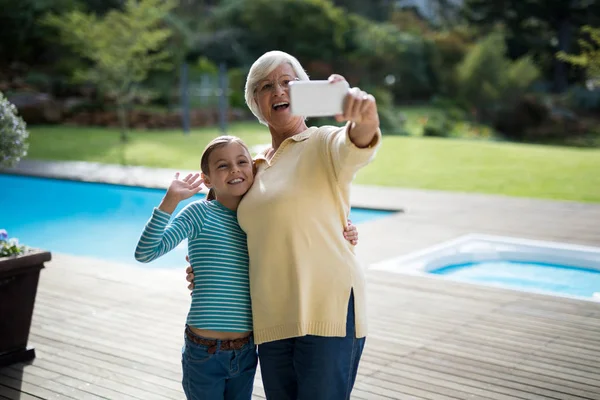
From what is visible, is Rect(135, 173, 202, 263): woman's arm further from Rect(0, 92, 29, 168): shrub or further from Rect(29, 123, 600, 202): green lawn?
Rect(29, 123, 600, 202): green lawn

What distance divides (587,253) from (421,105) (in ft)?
67.1

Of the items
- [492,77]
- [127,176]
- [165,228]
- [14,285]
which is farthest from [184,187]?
[492,77]

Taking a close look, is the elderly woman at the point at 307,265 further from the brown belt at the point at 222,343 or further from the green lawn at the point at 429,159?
the green lawn at the point at 429,159

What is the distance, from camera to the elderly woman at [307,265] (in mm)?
1742

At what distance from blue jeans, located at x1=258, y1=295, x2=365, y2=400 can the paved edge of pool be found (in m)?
6.09

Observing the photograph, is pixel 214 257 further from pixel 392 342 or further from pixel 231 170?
pixel 392 342

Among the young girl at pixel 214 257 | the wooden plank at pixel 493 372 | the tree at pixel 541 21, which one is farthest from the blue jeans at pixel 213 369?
the tree at pixel 541 21

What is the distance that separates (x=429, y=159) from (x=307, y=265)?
12.3m

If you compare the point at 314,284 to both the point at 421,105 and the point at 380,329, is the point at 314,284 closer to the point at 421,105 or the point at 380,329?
the point at 380,329

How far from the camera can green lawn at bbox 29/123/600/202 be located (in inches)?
437

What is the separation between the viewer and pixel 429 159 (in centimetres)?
1379

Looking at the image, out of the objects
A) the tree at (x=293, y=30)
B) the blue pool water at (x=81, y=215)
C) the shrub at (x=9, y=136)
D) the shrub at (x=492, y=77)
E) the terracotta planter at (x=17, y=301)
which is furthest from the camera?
the tree at (x=293, y=30)

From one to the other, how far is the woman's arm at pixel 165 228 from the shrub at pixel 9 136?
1727 millimetres

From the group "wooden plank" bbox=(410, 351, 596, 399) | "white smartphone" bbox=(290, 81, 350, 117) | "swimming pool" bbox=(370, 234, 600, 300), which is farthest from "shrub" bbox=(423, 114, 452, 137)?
"white smartphone" bbox=(290, 81, 350, 117)
